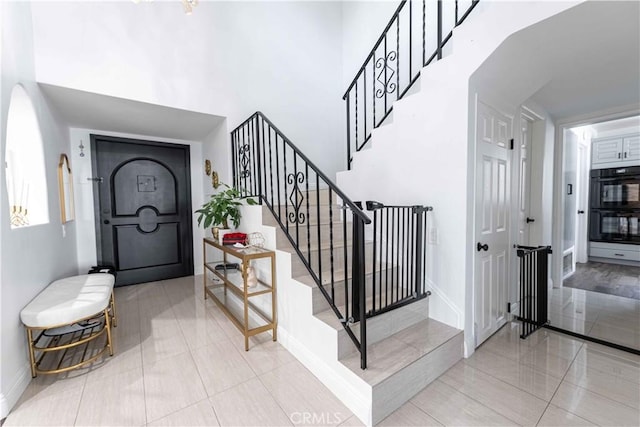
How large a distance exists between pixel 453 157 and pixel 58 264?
12.2 ft

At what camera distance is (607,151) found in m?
4.88

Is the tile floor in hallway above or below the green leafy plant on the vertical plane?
below

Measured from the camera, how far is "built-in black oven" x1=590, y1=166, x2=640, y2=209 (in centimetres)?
457

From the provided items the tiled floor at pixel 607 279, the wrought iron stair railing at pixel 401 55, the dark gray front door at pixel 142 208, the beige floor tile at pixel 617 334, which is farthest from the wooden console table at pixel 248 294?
the tiled floor at pixel 607 279

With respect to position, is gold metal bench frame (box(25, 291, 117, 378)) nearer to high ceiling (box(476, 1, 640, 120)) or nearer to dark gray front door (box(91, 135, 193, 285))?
dark gray front door (box(91, 135, 193, 285))

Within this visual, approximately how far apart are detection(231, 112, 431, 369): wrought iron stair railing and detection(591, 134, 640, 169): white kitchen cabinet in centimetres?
512

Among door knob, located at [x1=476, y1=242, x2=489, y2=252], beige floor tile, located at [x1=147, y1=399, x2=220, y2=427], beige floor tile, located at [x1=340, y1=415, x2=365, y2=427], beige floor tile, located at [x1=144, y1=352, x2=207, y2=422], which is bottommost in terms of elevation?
beige floor tile, located at [x1=340, y1=415, x2=365, y2=427]

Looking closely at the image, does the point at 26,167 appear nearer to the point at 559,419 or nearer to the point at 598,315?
the point at 559,419

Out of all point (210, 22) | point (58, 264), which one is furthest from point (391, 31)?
point (58, 264)

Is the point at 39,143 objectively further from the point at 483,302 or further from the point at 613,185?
the point at 613,185

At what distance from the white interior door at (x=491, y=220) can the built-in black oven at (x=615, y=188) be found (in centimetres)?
403

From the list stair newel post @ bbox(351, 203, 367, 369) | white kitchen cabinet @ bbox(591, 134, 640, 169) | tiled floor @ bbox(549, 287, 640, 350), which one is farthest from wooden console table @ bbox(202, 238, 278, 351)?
white kitchen cabinet @ bbox(591, 134, 640, 169)

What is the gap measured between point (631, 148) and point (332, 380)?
6.39 metres

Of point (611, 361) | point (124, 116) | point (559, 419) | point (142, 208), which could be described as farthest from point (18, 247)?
point (611, 361)
